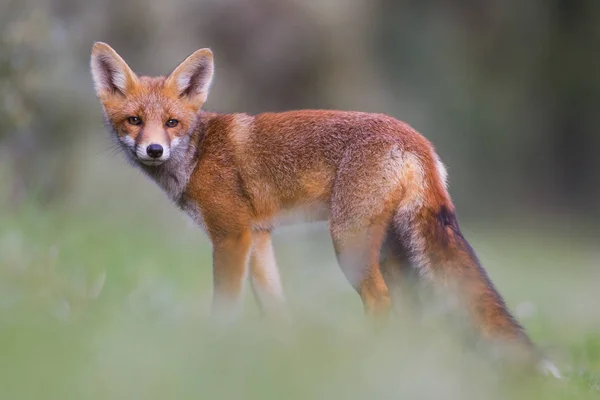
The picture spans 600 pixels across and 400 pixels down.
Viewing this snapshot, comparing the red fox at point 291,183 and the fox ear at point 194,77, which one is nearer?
the red fox at point 291,183

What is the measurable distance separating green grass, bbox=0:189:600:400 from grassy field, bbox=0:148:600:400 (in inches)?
0.4

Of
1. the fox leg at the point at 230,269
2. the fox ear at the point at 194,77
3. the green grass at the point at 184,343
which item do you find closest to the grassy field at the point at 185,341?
the green grass at the point at 184,343

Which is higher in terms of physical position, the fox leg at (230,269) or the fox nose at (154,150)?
the fox nose at (154,150)

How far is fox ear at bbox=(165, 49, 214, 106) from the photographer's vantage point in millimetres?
7059

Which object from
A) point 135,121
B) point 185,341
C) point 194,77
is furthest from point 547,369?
point 194,77

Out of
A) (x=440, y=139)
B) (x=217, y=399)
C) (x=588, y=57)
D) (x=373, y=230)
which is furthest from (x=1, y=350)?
(x=588, y=57)

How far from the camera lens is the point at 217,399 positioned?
142 inches

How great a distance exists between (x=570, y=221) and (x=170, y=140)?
637 inches

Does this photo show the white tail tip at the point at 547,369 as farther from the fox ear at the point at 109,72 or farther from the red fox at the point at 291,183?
the fox ear at the point at 109,72

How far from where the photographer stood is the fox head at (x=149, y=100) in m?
6.74

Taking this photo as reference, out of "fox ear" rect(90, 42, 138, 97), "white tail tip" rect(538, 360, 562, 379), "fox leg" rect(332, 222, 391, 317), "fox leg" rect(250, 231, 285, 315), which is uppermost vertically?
"fox ear" rect(90, 42, 138, 97)

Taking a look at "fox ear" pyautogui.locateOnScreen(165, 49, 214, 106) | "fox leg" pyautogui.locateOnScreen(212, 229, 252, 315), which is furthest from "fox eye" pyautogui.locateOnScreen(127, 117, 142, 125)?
"fox leg" pyautogui.locateOnScreen(212, 229, 252, 315)

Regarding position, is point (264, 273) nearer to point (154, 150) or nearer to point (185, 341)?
point (154, 150)

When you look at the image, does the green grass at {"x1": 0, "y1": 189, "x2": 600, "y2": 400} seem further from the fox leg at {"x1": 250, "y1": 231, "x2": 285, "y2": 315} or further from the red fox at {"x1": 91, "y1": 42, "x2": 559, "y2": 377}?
the red fox at {"x1": 91, "y1": 42, "x2": 559, "y2": 377}
